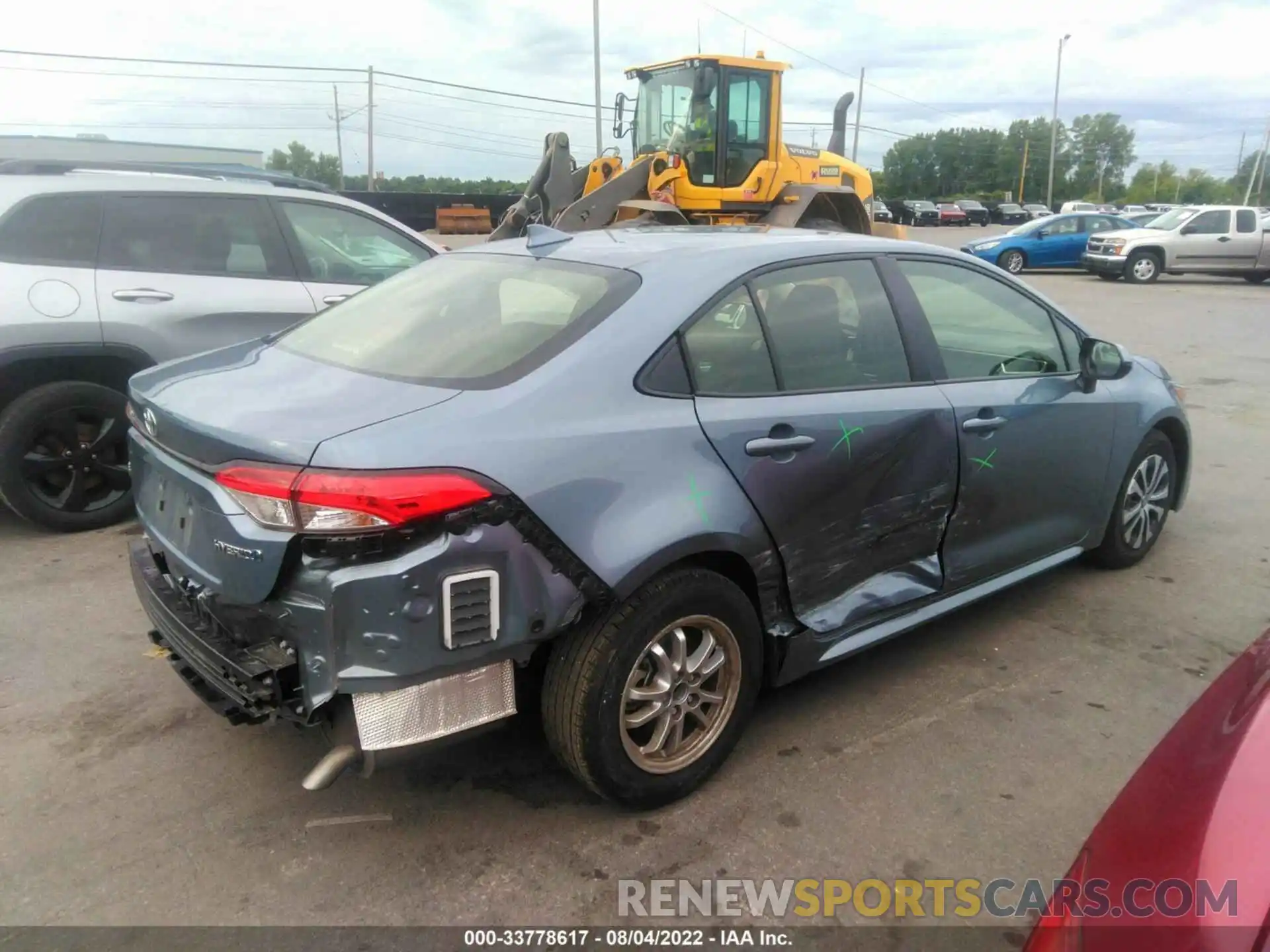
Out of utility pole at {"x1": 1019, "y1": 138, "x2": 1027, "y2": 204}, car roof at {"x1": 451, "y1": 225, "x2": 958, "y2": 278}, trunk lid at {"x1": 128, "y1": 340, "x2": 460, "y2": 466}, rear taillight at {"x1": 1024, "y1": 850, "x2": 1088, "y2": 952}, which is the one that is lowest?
rear taillight at {"x1": 1024, "y1": 850, "x2": 1088, "y2": 952}

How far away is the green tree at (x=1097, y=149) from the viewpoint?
105062 mm

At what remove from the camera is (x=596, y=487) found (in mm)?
2533

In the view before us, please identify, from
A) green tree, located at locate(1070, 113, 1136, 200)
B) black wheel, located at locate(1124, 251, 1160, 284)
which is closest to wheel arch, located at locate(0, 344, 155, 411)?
black wheel, located at locate(1124, 251, 1160, 284)

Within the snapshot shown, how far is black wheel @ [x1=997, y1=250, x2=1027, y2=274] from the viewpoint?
22.6m

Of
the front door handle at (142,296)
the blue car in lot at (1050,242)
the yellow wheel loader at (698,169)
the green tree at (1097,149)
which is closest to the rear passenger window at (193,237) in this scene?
the front door handle at (142,296)

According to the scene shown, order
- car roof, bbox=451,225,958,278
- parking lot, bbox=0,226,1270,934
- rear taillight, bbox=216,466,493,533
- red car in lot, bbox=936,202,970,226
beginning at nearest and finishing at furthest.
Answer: rear taillight, bbox=216,466,493,533, parking lot, bbox=0,226,1270,934, car roof, bbox=451,225,958,278, red car in lot, bbox=936,202,970,226

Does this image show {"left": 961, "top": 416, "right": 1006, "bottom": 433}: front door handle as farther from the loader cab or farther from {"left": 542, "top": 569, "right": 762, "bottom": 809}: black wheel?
the loader cab

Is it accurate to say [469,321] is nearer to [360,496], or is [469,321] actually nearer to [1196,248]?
[360,496]

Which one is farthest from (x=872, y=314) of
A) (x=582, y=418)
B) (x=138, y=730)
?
(x=138, y=730)

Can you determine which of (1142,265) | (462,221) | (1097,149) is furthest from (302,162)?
(1097,149)

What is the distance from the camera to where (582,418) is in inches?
102

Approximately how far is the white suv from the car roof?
6.81 ft

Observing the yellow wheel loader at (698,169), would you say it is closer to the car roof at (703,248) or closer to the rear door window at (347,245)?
the rear door window at (347,245)

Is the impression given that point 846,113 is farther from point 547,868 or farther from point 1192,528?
point 547,868
